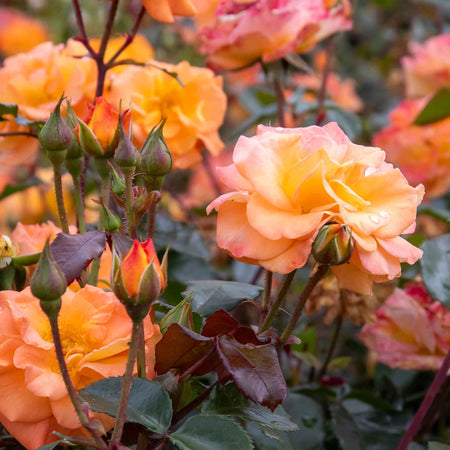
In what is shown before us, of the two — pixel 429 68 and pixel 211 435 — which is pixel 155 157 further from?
pixel 429 68

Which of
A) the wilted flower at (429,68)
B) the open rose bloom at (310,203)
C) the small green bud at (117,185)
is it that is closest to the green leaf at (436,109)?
the wilted flower at (429,68)

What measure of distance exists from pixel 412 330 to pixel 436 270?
138 millimetres

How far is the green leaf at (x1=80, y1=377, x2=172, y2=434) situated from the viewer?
45 cm

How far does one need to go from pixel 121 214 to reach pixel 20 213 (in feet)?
2.63

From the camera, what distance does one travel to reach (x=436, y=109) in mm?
1035

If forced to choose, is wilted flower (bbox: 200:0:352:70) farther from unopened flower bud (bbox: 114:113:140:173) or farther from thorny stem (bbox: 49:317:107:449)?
thorny stem (bbox: 49:317:107:449)

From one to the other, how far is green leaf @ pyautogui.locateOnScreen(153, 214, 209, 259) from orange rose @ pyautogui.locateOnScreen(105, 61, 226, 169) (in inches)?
4.9

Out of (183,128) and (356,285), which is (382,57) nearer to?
(183,128)

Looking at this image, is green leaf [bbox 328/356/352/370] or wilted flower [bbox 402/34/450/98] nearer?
green leaf [bbox 328/356/352/370]

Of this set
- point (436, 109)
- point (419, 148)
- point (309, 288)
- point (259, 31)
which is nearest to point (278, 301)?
point (309, 288)

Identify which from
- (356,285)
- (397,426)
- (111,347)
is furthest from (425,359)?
(111,347)

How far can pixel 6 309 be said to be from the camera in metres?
0.50

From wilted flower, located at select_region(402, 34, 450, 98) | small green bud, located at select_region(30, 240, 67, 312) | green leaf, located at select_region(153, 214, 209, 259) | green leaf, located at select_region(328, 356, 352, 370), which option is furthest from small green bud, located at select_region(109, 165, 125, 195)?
wilted flower, located at select_region(402, 34, 450, 98)

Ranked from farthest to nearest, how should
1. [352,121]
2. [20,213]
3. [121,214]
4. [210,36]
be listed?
[20,213] → [352,121] → [210,36] → [121,214]
